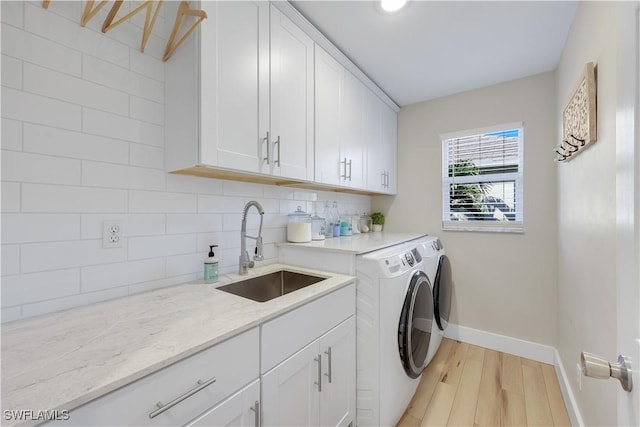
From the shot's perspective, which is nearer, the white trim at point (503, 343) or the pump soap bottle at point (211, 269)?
the pump soap bottle at point (211, 269)

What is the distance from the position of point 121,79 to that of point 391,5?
1468 millimetres

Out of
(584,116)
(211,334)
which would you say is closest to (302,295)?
(211,334)

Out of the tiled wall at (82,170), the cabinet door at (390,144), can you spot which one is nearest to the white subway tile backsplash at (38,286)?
the tiled wall at (82,170)

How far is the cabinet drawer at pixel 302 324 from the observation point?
3.23ft

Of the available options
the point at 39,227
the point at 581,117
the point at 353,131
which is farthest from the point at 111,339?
the point at 581,117

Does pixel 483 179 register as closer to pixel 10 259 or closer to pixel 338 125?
pixel 338 125

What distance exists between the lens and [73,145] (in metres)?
1.05

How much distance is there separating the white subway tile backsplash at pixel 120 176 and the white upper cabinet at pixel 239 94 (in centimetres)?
10

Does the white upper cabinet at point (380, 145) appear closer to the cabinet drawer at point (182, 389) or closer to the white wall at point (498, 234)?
the white wall at point (498, 234)

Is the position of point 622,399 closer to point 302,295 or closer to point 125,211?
point 302,295

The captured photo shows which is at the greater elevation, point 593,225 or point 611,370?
point 593,225

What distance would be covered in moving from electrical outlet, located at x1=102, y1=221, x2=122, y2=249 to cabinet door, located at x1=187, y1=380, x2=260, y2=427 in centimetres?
82

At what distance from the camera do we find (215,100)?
3.88ft

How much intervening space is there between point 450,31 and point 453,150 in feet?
4.01
